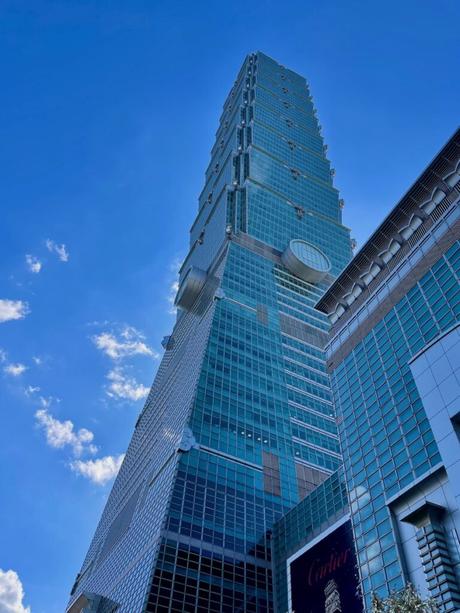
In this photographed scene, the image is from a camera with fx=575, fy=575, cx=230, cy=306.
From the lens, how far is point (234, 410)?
82375 millimetres

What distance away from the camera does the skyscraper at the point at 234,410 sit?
202 feet

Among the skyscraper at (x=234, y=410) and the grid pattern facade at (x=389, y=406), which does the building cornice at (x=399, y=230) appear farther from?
the skyscraper at (x=234, y=410)

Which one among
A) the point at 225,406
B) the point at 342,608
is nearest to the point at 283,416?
the point at 225,406

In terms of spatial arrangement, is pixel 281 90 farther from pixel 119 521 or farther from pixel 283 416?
pixel 119 521

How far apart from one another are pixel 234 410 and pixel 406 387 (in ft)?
149

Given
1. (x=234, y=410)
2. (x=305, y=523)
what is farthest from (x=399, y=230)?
(x=234, y=410)

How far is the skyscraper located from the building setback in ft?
83.7

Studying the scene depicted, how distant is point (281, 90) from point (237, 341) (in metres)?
126

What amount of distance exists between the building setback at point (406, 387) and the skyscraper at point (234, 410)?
25.5 metres

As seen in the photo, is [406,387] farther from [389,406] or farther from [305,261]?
[305,261]

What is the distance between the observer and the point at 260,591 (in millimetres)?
61125

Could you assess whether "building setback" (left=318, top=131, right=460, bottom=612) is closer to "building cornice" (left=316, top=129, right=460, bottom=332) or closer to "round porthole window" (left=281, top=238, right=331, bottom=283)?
"building cornice" (left=316, top=129, right=460, bottom=332)

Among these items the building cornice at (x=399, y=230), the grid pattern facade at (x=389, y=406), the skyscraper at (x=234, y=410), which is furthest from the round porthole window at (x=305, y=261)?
the grid pattern facade at (x=389, y=406)

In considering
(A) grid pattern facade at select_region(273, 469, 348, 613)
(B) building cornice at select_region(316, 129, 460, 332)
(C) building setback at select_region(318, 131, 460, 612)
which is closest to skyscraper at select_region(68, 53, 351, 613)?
(A) grid pattern facade at select_region(273, 469, 348, 613)
